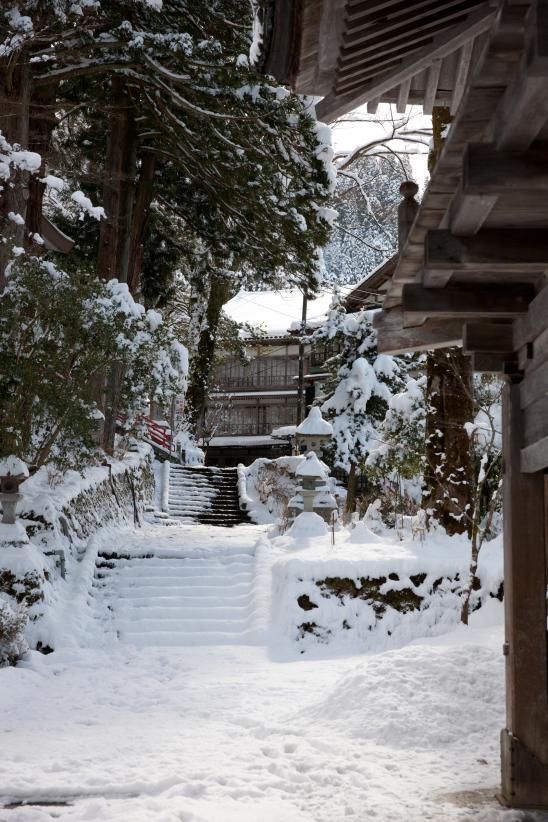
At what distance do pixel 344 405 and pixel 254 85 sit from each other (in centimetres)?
1306

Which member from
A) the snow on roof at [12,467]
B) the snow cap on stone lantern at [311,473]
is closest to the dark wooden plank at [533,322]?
the snow on roof at [12,467]

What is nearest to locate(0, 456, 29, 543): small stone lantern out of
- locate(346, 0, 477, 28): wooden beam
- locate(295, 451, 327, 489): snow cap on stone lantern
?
locate(295, 451, 327, 489): snow cap on stone lantern

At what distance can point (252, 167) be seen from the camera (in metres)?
14.5

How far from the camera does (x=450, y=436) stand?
12484mm

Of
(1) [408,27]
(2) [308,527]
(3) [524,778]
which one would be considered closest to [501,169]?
(1) [408,27]

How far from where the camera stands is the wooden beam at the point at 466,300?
479cm

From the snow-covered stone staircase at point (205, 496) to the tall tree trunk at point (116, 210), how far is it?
349cm

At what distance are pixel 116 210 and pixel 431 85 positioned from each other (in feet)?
44.2

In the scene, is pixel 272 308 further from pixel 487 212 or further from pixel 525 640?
pixel 487 212

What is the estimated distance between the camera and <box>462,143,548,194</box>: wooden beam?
320 cm

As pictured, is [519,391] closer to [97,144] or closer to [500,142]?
[500,142]

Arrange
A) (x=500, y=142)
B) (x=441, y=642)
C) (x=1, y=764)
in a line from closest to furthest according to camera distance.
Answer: (x=500, y=142) < (x=1, y=764) < (x=441, y=642)

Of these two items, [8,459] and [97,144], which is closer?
[8,459]

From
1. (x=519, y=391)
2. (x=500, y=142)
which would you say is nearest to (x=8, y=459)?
(x=519, y=391)
